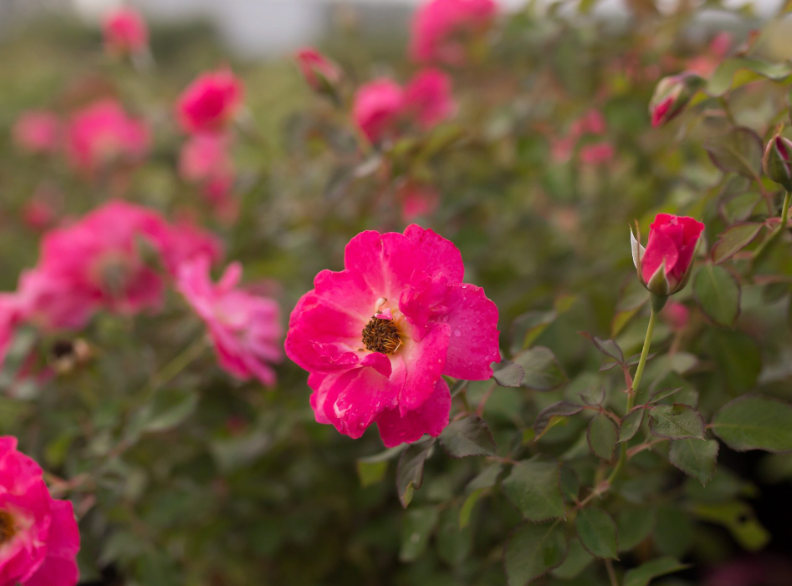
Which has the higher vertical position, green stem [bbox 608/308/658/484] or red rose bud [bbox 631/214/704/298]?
red rose bud [bbox 631/214/704/298]

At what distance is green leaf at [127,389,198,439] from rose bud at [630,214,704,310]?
548mm

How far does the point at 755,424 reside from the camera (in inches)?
21.0

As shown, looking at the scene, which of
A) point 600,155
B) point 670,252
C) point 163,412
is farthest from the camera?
point 600,155

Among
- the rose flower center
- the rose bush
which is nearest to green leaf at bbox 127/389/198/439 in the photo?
the rose bush

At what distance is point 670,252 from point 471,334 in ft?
0.52

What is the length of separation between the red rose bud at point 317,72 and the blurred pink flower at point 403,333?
1.53 ft

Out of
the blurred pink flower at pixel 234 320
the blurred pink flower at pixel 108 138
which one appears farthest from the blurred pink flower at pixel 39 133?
the blurred pink flower at pixel 234 320

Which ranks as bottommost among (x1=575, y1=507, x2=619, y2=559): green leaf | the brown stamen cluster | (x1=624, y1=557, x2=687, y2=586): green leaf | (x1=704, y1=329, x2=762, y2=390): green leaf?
(x1=624, y1=557, x2=687, y2=586): green leaf

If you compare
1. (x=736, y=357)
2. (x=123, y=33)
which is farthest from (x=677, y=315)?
(x=123, y=33)

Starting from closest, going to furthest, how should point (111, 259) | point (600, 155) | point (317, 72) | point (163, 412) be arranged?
1. point (163, 412)
2. point (317, 72)
3. point (111, 259)
4. point (600, 155)

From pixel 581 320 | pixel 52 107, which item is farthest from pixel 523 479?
pixel 52 107

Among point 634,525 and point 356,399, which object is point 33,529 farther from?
point 634,525

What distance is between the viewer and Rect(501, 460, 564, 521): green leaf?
0.51m

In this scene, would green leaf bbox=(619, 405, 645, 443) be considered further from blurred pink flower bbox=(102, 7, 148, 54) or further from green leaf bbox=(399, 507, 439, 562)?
blurred pink flower bbox=(102, 7, 148, 54)
